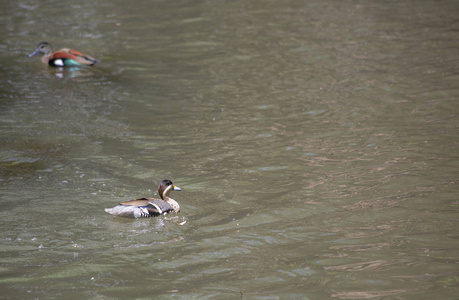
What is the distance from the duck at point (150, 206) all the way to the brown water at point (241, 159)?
0.13 m

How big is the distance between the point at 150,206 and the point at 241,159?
228 centimetres

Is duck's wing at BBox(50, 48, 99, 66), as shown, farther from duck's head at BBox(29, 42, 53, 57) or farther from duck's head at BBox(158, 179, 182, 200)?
duck's head at BBox(158, 179, 182, 200)

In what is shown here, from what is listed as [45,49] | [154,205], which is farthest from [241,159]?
[45,49]

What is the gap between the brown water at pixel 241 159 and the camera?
20.9 feet

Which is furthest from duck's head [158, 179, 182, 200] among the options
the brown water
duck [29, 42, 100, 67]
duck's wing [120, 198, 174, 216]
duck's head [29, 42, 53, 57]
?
duck's head [29, 42, 53, 57]

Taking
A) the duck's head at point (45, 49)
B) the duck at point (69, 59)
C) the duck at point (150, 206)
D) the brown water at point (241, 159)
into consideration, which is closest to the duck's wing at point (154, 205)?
the duck at point (150, 206)

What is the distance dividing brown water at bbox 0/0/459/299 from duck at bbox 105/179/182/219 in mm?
126

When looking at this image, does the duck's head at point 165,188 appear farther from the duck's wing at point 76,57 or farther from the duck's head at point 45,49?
the duck's head at point 45,49

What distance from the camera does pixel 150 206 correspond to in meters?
7.69

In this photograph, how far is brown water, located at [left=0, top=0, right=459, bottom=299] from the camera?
6.36 metres

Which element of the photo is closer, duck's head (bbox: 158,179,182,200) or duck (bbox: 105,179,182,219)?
duck (bbox: 105,179,182,219)

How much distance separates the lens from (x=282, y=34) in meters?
16.8

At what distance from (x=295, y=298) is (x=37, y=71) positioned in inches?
435

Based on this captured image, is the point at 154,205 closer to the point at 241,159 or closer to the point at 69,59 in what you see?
the point at 241,159
